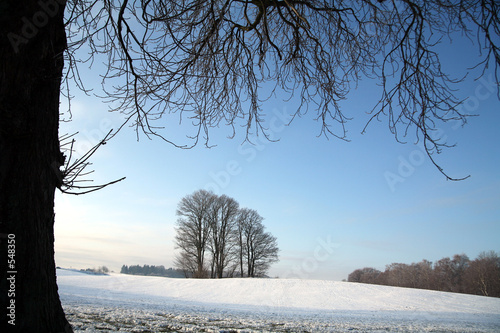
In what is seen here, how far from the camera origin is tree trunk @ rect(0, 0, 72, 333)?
83.7 inches

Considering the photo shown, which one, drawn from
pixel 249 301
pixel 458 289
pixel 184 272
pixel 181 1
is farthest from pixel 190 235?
pixel 458 289

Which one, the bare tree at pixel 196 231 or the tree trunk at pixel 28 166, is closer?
the tree trunk at pixel 28 166

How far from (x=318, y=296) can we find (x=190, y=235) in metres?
18.6

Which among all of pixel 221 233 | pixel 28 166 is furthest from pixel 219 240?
pixel 28 166

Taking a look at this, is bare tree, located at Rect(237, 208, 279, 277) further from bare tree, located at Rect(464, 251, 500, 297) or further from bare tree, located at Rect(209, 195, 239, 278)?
bare tree, located at Rect(464, 251, 500, 297)

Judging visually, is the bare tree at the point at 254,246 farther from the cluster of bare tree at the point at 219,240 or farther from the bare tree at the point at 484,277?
the bare tree at the point at 484,277

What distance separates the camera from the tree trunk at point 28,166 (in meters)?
2.13

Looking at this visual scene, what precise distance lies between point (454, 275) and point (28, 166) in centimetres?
6857

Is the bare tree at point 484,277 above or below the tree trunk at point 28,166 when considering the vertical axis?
below

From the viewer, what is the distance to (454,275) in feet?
181

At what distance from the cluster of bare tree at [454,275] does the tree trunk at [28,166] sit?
52.3 meters

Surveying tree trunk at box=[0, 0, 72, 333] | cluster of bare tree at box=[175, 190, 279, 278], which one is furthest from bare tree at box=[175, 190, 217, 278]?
tree trunk at box=[0, 0, 72, 333]

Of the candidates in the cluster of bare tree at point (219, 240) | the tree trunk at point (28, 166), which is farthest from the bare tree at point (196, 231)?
the tree trunk at point (28, 166)

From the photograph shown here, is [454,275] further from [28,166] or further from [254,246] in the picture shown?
[28,166]
